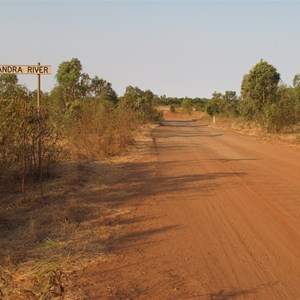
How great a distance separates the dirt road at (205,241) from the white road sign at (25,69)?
3.22 meters

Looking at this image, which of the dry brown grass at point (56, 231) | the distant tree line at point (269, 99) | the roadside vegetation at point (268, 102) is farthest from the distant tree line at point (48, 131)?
the distant tree line at point (269, 99)

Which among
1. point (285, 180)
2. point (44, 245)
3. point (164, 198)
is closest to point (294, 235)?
point (164, 198)

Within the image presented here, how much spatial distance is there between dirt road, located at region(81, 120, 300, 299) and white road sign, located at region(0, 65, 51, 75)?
10.6 feet

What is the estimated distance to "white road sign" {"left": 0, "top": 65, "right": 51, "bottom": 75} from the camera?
8.88 metres

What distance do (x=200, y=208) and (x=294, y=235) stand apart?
1916 mm

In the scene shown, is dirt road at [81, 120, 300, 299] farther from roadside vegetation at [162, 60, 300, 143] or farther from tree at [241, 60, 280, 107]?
tree at [241, 60, 280, 107]

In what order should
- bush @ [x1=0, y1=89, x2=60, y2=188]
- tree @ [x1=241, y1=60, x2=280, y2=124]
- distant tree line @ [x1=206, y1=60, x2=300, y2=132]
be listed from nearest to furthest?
bush @ [x1=0, y1=89, x2=60, y2=188]
distant tree line @ [x1=206, y1=60, x2=300, y2=132]
tree @ [x1=241, y1=60, x2=280, y2=124]

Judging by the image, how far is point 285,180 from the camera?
33.7 ft

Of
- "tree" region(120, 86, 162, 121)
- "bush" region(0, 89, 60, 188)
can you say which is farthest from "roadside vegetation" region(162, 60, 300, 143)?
"bush" region(0, 89, 60, 188)

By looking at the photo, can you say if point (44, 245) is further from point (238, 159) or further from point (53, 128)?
point (238, 159)

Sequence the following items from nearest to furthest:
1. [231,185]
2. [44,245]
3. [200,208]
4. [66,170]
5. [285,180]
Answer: [44,245]
[200,208]
[231,185]
[285,180]
[66,170]

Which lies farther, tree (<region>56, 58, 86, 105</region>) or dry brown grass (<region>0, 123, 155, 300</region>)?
tree (<region>56, 58, 86, 105</region>)

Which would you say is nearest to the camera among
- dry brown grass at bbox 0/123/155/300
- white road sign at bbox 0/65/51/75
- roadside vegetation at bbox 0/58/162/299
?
dry brown grass at bbox 0/123/155/300

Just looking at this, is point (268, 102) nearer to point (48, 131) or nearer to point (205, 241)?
point (48, 131)
